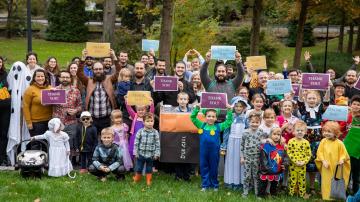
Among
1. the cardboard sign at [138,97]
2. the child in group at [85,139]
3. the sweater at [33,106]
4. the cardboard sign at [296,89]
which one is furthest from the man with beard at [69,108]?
the cardboard sign at [296,89]

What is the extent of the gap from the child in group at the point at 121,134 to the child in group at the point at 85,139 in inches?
16.0

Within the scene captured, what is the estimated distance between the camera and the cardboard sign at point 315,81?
10594 mm

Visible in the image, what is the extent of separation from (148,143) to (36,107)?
2.27 metres

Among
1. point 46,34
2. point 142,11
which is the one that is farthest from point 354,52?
point 46,34

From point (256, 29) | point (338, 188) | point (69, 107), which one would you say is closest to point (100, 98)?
point (69, 107)

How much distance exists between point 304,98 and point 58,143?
4.53m

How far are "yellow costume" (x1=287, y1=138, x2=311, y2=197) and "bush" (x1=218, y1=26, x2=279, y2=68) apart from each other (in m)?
18.4

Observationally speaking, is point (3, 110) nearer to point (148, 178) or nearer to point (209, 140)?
point (148, 178)

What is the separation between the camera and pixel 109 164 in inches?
396

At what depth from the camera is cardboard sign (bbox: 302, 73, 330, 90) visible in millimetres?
10594

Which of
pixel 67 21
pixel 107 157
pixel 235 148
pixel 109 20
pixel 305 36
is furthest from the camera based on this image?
pixel 67 21

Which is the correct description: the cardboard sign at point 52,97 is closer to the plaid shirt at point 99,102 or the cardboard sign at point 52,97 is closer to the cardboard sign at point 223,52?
the plaid shirt at point 99,102

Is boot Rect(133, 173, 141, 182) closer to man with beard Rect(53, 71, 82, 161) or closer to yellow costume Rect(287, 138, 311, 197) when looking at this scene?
man with beard Rect(53, 71, 82, 161)

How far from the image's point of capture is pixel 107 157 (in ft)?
32.9
